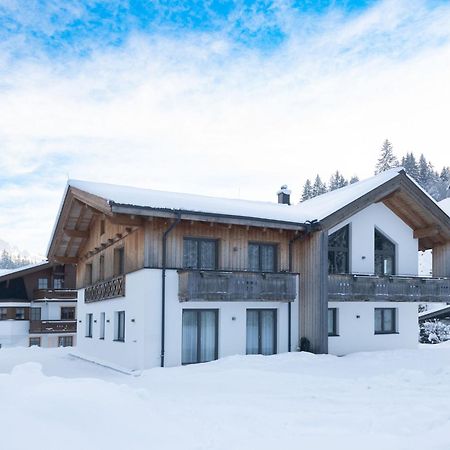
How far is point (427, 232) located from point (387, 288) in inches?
159

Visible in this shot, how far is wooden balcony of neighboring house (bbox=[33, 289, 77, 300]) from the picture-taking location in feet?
138

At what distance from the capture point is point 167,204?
1864cm

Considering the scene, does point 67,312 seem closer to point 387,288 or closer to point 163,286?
point 163,286

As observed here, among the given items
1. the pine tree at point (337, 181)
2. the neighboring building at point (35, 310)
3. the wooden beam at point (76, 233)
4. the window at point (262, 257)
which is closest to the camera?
the window at point (262, 257)

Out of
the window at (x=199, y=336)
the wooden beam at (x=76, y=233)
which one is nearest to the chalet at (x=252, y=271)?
the window at (x=199, y=336)

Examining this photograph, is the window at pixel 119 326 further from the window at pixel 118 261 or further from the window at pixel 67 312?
the window at pixel 67 312

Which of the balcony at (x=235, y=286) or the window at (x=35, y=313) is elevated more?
the balcony at (x=235, y=286)

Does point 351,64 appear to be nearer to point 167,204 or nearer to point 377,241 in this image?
point 377,241

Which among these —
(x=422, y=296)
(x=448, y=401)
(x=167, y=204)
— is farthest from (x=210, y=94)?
(x=448, y=401)

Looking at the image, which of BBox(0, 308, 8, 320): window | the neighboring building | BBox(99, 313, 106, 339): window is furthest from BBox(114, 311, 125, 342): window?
BBox(0, 308, 8, 320): window

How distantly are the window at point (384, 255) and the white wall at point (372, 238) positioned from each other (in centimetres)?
20

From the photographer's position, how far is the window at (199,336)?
62.5ft

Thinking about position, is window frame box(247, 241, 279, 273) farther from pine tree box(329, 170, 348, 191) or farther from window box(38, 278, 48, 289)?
pine tree box(329, 170, 348, 191)

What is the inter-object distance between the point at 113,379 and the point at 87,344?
9.72 meters
